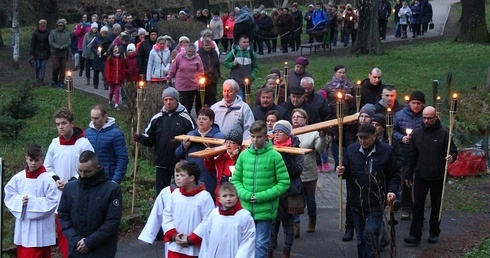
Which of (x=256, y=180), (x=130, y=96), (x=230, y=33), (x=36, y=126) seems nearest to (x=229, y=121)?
(x=256, y=180)

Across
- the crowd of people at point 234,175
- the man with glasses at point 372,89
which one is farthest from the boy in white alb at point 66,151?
the man with glasses at point 372,89

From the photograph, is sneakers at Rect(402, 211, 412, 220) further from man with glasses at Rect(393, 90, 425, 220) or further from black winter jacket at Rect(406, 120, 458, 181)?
black winter jacket at Rect(406, 120, 458, 181)

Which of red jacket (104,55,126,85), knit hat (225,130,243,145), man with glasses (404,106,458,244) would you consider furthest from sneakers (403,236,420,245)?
red jacket (104,55,126,85)

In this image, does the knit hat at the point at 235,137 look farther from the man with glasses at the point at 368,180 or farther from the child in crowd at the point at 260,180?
the man with glasses at the point at 368,180

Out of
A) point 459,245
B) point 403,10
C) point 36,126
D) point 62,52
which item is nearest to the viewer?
point 459,245

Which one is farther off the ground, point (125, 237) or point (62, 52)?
point (62, 52)

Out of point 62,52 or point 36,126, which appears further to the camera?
point 62,52

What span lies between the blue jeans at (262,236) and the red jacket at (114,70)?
12456 millimetres

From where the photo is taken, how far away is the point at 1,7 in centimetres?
4059

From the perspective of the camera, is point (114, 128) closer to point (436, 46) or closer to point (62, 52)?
point (62, 52)

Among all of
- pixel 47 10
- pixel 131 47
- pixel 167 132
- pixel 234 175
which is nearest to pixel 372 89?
pixel 167 132

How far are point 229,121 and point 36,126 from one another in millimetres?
8555

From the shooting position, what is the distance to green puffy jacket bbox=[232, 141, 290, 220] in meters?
10.3

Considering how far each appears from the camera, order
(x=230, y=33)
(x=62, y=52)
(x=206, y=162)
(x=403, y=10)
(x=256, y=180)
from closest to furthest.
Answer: (x=256, y=180) → (x=206, y=162) → (x=62, y=52) → (x=230, y=33) → (x=403, y=10)
